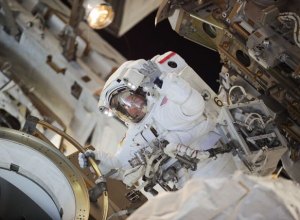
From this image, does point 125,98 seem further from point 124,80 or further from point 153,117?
point 153,117

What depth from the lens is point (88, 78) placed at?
23.5 feet

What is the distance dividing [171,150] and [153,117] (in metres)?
0.41

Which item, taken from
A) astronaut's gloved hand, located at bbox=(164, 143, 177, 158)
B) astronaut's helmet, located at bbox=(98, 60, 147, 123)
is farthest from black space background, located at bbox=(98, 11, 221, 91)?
astronaut's gloved hand, located at bbox=(164, 143, 177, 158)

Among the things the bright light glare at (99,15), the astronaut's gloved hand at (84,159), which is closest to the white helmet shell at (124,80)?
the astronaut's gloved hand at (84,159)

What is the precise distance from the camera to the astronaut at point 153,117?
14.5ft

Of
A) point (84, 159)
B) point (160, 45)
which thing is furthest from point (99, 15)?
point (84, 159)

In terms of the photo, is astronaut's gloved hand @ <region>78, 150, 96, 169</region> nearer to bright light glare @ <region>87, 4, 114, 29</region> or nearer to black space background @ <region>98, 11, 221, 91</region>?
bright light glare @ <region>87, 4, 114, 29</region>

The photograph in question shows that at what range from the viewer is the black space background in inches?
337

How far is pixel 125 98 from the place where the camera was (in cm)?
461

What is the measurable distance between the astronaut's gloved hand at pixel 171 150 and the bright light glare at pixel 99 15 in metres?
2.76

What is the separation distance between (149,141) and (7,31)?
139 inches

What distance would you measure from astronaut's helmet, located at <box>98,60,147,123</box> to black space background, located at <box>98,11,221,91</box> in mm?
3952

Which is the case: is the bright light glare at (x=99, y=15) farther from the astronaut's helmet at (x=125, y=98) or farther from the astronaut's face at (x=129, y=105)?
the astronaut's face at (x=129, y=105)

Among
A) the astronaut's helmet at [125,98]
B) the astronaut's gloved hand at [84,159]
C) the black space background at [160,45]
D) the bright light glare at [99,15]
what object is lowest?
the black space background at [160,45]
